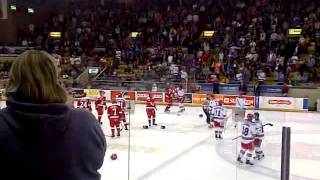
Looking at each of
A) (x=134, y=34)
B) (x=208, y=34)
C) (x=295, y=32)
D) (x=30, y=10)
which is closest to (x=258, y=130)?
(x=295, y=32)

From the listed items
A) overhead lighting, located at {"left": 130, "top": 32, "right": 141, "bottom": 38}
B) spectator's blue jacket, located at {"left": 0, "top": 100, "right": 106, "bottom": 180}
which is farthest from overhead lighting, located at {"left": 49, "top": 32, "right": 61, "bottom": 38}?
spectator's blue jacket, located at {"left": 0, "top": 100, "right": 106, "bottom": 180}

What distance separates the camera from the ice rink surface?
6.49 m

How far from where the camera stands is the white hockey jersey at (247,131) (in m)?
7.92

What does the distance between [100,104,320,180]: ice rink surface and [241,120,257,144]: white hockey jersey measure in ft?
0.56

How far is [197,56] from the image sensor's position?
2208 centimetres

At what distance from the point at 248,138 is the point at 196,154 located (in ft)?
5.14

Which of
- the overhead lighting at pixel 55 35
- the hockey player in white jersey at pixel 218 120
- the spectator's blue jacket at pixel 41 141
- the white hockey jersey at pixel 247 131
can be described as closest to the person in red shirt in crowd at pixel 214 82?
the hockey player in white jersey at pixel 218 120

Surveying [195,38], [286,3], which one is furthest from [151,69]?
[286,3]

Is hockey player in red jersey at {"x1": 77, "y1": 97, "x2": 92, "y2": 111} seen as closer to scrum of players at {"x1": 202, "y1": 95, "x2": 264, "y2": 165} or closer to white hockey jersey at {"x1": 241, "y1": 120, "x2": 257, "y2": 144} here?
scrum of players at {"x1": 202, "y1": 95, "x2": 264, "y2": 165}

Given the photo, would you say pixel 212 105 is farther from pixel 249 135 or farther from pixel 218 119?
pixel 249 135

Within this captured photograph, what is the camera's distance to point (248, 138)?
800cm

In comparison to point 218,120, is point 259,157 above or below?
below

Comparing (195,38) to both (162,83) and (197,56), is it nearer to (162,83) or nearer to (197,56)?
(197,56)

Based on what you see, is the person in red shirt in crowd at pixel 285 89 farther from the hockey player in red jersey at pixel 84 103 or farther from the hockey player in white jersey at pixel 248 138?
the hockey player in white jersey at pixel 248 138
